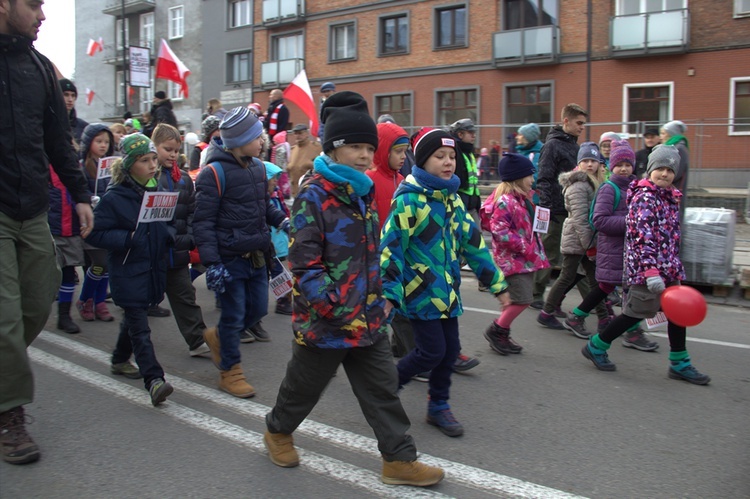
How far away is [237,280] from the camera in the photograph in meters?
Answer: 4.55

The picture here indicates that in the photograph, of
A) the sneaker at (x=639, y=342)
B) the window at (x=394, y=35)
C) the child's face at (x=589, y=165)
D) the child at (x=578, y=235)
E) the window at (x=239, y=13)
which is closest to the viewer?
the sneaker at (x=639, y=342)

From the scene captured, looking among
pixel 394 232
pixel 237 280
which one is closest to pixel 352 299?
pixel 394 232

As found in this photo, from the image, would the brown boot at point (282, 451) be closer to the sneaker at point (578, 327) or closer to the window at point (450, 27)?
the sneaker at point (578, 327)

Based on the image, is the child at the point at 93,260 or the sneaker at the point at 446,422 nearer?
the sneaker at the point at 446,422

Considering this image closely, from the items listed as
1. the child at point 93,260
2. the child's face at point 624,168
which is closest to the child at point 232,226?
the child at point 93,260

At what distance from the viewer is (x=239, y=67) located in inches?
1430

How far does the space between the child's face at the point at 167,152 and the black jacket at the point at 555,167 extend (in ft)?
13.9

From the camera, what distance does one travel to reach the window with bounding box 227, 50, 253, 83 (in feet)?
118

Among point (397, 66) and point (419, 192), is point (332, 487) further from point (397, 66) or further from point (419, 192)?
point (397, 66)

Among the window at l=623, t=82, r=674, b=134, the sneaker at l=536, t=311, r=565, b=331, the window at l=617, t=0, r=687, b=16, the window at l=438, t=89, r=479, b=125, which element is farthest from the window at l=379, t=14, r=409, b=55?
the sneaker at l=536, t=311, r=565, b=331

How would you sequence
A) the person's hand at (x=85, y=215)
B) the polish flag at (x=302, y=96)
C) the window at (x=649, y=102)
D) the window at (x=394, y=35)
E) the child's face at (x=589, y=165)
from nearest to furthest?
1. the person's hand at (x=85, y=215)
2. the child's face at (x=589, y=165)
3. the polish flag at (x=302, y=96)
4. the window at (x=649, y=102)
5. the window at (x=394, y=35)

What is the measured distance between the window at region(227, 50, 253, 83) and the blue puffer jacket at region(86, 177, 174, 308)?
3300cm

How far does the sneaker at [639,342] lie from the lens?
18.9 ft

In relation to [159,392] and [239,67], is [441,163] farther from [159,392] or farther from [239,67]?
[239,67]
